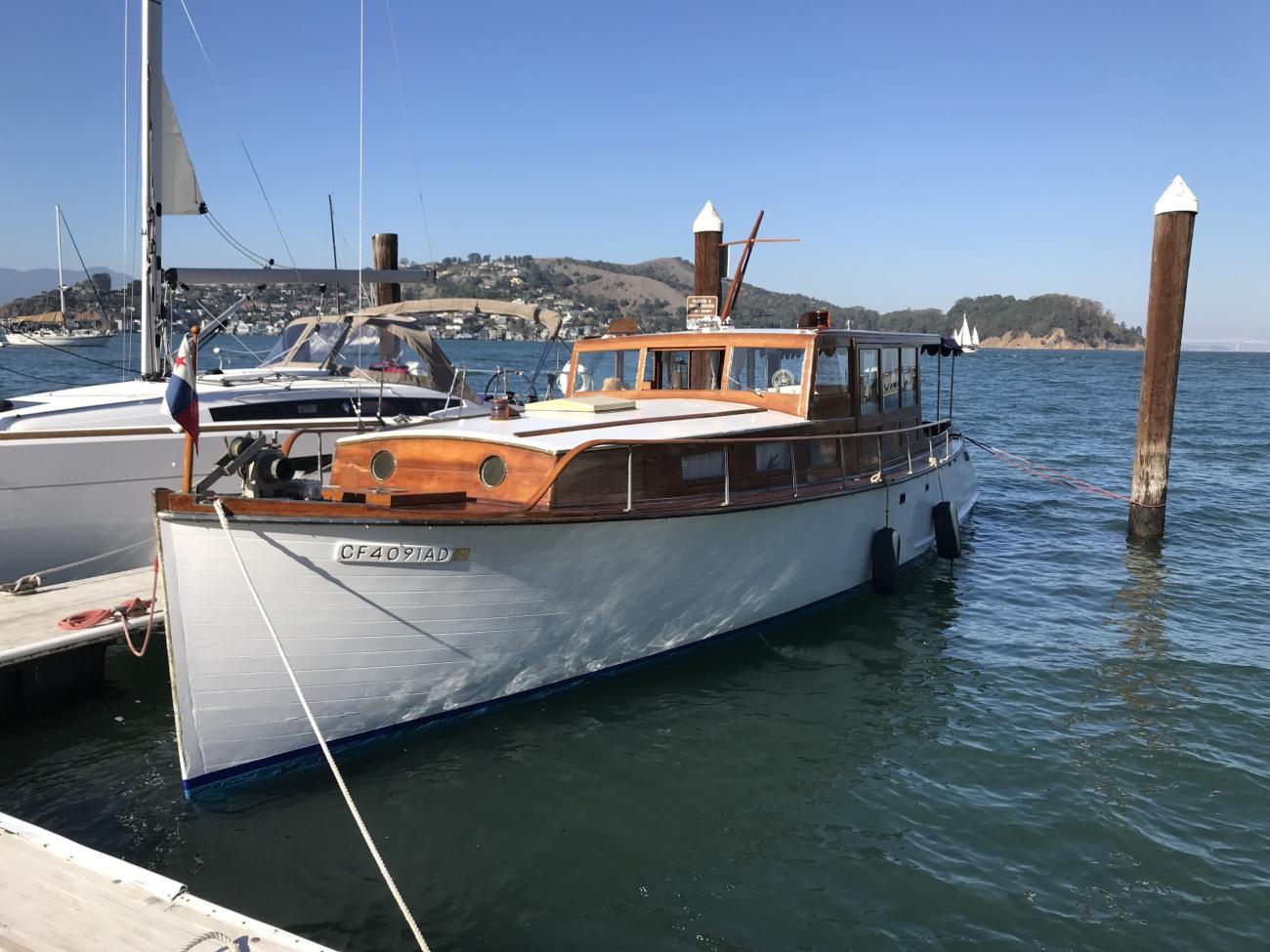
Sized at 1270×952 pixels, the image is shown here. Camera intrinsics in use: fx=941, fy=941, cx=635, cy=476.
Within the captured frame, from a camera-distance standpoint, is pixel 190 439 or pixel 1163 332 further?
Answer: pixel 1163 332

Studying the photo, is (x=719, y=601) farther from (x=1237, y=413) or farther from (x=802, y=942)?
(x=1237, y=413)

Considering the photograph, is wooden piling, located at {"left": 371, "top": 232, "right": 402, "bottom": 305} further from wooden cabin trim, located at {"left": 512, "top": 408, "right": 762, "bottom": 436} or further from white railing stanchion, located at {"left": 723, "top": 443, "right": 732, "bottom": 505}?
white railing stanchion, located at {"left": 723, "top": 443, "right": 732, "bottom": 505}

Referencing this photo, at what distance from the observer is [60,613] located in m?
9.23

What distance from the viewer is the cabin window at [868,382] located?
1202 cm

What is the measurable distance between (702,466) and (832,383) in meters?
2.89

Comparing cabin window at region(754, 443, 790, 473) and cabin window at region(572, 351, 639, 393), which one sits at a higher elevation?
cabin window at region(572, 351, 639, 393)

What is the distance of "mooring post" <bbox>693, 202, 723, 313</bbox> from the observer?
17.6m

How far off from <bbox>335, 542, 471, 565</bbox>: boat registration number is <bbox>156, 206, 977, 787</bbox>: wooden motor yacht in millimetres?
13

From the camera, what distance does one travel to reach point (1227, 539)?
52.3ft

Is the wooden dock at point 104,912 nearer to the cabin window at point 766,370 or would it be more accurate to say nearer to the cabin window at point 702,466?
the cabin window at point 702,466

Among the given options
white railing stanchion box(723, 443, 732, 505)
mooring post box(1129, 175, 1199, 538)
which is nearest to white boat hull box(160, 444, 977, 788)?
Result: white railing stanchion box(723, 443, 732, 505)

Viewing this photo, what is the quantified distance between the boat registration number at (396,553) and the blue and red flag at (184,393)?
1320 mm

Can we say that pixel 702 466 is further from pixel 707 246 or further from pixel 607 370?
pixel 707 246

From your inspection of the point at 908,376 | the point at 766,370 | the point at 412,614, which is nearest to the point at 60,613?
the point at 412,614
